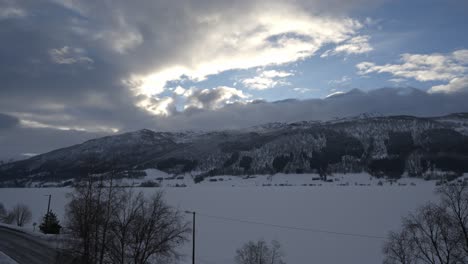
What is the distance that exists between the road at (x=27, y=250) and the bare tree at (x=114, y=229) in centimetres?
224

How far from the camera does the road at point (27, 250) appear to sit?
32.5m

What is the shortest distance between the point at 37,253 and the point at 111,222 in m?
14.0

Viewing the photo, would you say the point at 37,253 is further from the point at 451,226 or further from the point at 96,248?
the point at 451,226

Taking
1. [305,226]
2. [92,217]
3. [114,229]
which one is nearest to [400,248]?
[114,229]

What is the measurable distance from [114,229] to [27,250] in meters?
15.9

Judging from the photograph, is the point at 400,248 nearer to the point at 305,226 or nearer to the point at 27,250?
the point at 27,250

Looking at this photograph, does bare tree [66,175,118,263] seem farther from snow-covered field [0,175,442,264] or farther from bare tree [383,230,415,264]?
bare tree [383,230,415,264]

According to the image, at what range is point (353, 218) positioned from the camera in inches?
3477

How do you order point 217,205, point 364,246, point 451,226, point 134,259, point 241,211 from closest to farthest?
point 134,259, point 451,226, point 364,246, point 241,211, point 217,205

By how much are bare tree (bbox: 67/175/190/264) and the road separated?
224cm

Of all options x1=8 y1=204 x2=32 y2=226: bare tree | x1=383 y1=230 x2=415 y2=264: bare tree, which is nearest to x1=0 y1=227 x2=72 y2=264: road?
x1=383 y1=230 x2=415 y2=264: bare tree

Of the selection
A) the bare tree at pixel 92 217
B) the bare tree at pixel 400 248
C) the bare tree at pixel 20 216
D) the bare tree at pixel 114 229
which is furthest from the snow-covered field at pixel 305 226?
the bare tree at pixel 400 248

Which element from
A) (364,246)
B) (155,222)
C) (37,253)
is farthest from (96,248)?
(364,246)

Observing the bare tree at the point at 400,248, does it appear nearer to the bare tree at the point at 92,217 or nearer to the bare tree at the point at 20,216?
the bare tree at the point at 92,217
